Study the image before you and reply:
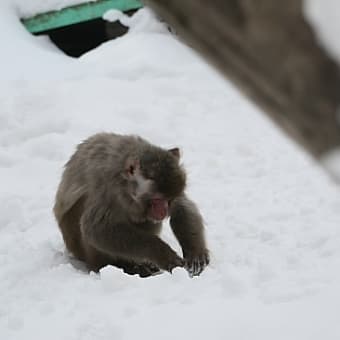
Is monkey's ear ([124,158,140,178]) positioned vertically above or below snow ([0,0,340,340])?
above

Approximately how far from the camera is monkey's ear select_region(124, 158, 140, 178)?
5129 mm

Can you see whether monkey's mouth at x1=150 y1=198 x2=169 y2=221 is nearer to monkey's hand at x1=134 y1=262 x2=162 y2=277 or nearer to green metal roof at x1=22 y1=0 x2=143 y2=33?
monkey's hand at x1=134 y1=262 x2=162 y2=277

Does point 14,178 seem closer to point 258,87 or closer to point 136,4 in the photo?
point 136,4

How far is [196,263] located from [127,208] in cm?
54

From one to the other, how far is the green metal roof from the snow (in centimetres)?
22

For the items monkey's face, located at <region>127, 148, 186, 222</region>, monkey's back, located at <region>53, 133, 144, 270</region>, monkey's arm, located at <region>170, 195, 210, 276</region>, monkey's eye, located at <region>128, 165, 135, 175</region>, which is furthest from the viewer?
monkey's back, located at <region>53, 133, 144, 270</region>

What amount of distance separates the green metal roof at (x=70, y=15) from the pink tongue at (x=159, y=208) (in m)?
6.39

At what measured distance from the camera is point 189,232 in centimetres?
547

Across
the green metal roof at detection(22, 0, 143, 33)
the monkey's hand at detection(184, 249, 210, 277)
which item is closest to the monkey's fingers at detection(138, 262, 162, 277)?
the monkey's hand at detection(184, 249, 210, 277)

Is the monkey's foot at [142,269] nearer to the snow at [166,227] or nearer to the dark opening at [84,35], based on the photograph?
the snow at [166,227]

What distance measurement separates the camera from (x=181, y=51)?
10086mm

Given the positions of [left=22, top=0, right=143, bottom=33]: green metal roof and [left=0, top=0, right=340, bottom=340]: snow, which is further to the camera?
[left=22, top=0, right=143, bottom=33]: green metal roof

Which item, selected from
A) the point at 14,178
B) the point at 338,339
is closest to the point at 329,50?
the point at 338,339

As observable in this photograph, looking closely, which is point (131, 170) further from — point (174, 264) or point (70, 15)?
point (70, 15)
